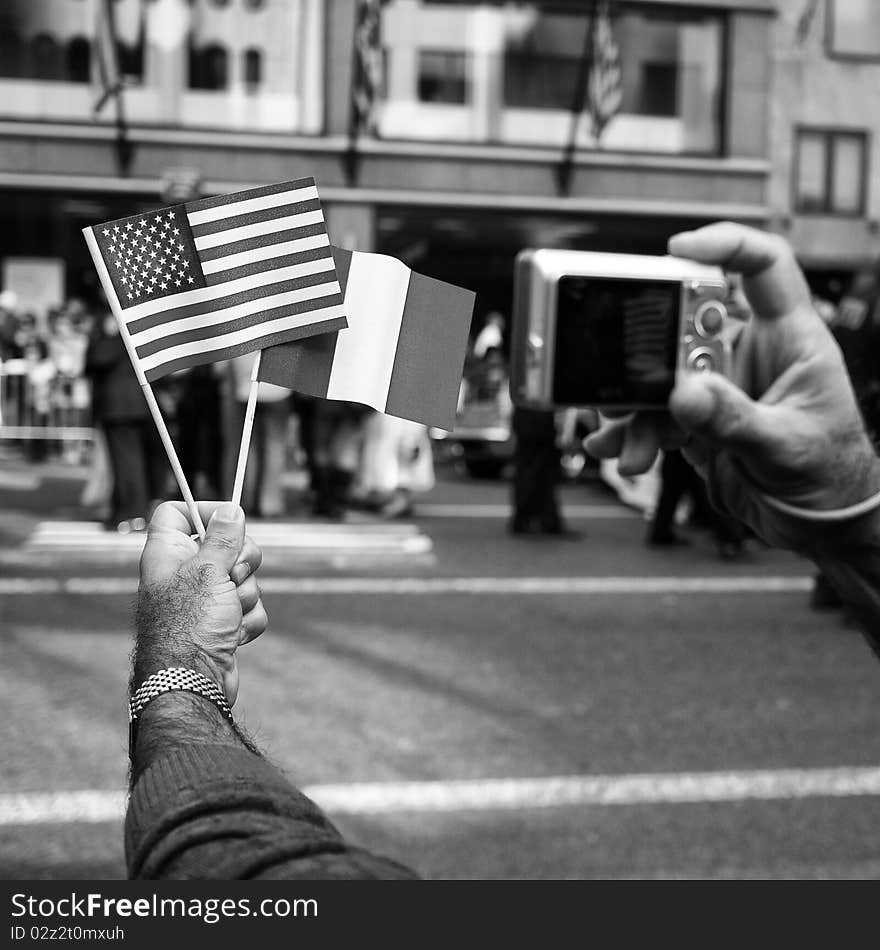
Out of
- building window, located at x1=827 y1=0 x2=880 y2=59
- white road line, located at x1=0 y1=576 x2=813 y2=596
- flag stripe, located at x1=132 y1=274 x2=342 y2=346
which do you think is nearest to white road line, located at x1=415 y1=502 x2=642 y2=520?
white road line, located at x1=0 y1=576 x2=813 y2=596

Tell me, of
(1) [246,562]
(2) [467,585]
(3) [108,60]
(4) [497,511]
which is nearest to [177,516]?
(1) [246,562]

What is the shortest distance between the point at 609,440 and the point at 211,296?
19.7 inches

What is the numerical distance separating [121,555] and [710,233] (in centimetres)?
832

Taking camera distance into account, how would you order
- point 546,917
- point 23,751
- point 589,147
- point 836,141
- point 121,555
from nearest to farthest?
point 546,917 → point 23,751 → point 121,555 → point 589,147 → point 836,141

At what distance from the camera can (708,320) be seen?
1.43 meters

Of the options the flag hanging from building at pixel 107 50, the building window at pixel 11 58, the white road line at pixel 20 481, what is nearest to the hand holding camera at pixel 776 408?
the white road line at pixel 20 481

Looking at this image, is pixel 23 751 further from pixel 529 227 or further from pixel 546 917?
pixel 529 227

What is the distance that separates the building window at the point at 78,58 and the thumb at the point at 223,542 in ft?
64.2

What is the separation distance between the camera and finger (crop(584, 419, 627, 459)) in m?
1.56

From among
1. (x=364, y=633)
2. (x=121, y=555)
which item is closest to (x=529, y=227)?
(x=121, y=555)

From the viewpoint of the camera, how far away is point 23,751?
4.86 metres

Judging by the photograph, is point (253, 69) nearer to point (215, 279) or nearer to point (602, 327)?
point (215, 279)

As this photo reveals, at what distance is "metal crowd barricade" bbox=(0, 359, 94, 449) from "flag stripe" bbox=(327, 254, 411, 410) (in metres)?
14.7

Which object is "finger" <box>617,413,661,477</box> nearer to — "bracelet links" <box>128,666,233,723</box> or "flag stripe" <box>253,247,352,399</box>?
"flag stripe" <box>253,247,352,399</box>
